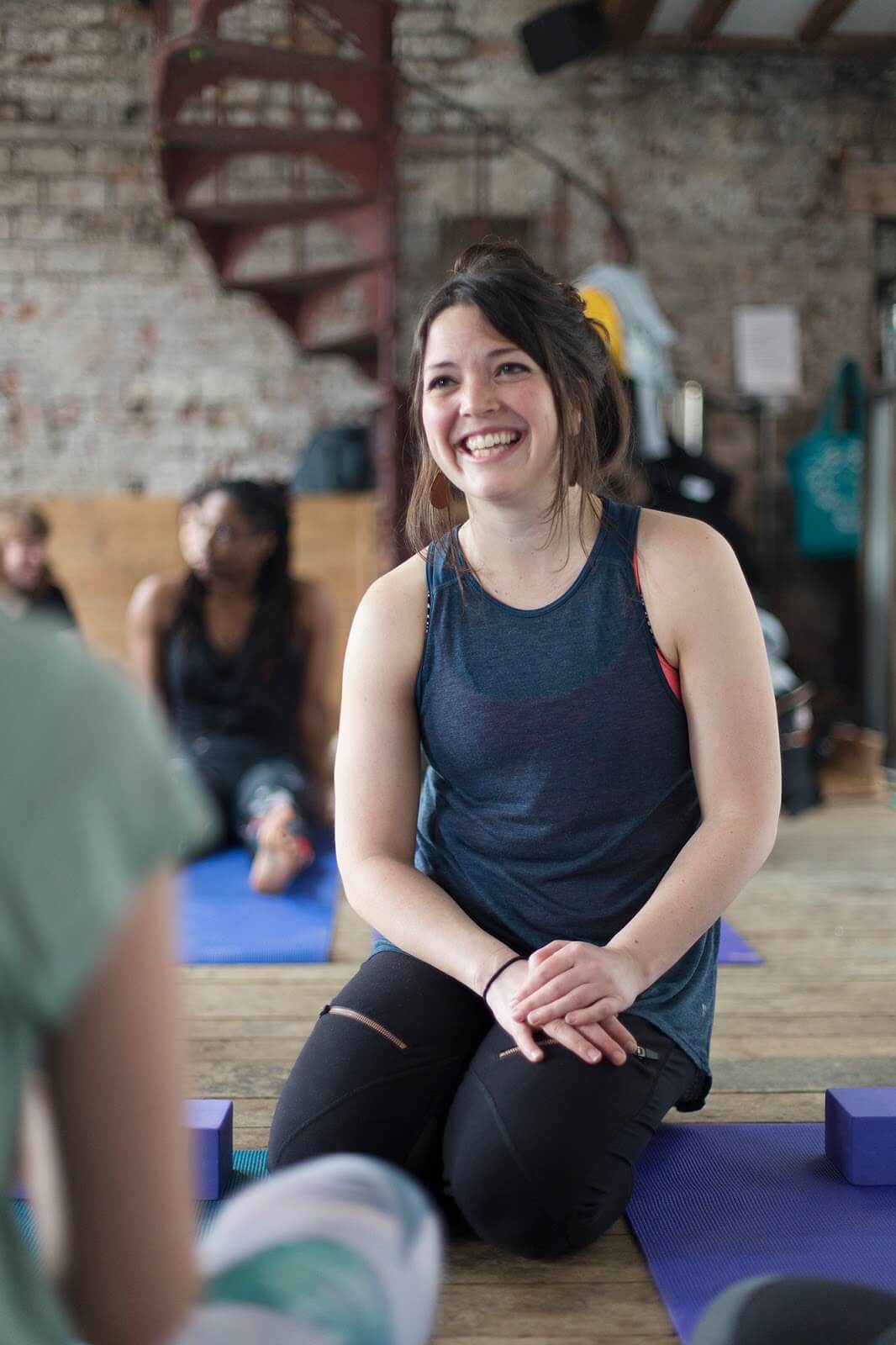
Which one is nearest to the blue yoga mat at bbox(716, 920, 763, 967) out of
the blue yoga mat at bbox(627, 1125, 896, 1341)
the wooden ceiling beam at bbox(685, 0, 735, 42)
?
the blue yoga mat at bbox(627, 1125, 896, 1341)

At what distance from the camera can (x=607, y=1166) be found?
140 centimetres

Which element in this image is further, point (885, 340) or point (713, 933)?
point (885, 340)

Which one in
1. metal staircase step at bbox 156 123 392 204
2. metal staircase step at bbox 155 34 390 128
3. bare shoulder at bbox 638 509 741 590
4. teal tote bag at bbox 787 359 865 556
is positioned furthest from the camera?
teal tote bag at bbox 787 359 865 556

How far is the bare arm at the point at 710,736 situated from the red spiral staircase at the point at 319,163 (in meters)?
3.47

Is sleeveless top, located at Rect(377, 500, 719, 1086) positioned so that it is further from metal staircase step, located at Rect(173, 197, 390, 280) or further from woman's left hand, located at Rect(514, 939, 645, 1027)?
metal staircase step, located at Rect(173, 197, 390, 280)

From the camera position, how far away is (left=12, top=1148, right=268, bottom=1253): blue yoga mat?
4.69 ft

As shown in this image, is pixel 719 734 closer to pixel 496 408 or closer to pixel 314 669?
pixel 496 408

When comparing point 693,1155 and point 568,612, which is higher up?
point 568,612

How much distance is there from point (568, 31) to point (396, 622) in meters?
5.11

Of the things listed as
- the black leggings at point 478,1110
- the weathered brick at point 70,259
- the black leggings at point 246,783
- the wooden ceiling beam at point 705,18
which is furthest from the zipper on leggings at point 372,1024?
the weathered brick at point 70,259

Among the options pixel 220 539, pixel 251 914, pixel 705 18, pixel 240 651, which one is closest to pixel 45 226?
pixel 705 18

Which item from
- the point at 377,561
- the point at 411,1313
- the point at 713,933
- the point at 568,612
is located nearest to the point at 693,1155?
the point at 713,933

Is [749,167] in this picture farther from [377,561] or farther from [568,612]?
[568,612]

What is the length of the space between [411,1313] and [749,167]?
6406 mm
